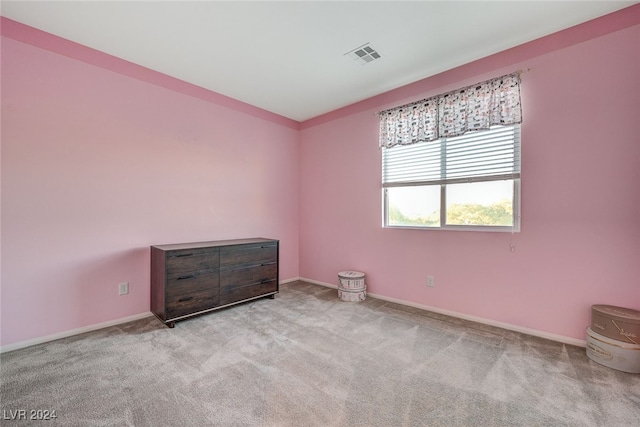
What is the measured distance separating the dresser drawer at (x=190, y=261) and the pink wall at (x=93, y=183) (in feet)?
1.66

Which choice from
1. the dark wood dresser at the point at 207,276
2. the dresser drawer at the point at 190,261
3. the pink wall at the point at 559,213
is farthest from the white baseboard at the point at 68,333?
the pink wall at the point at 559,213

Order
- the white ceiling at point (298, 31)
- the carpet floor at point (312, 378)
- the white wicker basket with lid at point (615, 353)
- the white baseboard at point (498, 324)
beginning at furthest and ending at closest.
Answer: the white baseboard at point (498, 324) < the white ceiling at point (298, 31) < the white wicker basket with lid at point (615, 353) < the carpet floor at point (312, 378)

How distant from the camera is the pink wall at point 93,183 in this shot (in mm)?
2258

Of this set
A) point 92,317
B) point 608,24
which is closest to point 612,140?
point 608,24

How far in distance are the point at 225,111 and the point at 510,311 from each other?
405cm

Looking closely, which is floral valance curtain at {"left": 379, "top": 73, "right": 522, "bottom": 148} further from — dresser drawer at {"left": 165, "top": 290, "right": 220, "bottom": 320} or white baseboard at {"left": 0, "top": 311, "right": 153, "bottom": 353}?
A: white baseboard at {"left": 0, "top": 311, "right": 153, "bottom": 353}

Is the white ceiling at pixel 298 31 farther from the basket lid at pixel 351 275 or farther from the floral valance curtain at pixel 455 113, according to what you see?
the basket lid at pixel 351 275

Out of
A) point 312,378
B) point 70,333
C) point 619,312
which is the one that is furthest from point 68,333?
point 619,312

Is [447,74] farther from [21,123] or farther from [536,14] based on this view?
[21,123]

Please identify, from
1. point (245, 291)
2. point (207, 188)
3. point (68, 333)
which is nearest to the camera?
point (68, 333)

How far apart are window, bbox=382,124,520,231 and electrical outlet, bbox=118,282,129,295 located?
3.09 metres

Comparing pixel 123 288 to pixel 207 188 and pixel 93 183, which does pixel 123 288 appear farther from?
pixel 207 188

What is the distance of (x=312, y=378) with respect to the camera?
187 cm

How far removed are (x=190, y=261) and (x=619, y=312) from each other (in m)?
3.74
